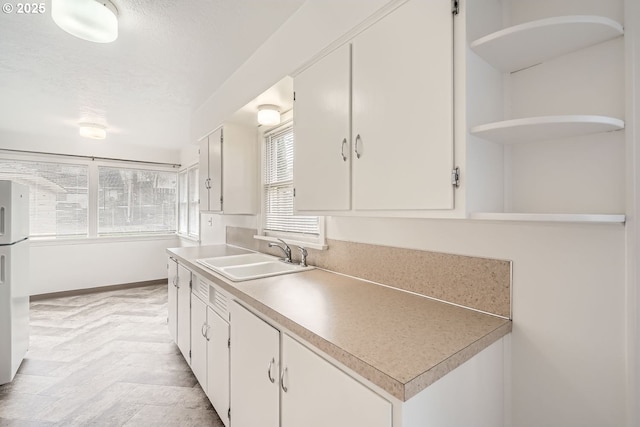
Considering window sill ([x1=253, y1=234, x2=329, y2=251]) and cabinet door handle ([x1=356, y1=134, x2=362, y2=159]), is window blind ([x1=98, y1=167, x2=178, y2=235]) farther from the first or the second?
cabinet door handle ([x1=356, y1=134, x2=362, y2=159])

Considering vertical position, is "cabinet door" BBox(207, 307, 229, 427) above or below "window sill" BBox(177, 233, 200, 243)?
below

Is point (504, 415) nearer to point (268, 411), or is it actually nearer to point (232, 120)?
point (268, 411)

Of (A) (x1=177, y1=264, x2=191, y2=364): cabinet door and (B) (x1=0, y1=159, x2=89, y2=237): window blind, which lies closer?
(A) (x1=177, y1=264, x2=191, y2=364): cabinet door

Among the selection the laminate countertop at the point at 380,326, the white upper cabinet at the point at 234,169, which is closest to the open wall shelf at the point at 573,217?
the laminate countertop at the point at 380,326

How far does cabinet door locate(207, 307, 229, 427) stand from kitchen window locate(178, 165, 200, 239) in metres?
2.92

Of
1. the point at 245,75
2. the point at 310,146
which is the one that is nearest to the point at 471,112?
the point at 310,146

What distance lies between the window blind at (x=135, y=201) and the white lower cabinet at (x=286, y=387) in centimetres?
442

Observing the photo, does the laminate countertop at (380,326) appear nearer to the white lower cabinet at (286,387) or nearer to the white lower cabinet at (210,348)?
the white lower cabinet at (286,387)

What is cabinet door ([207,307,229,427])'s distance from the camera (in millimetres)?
1689

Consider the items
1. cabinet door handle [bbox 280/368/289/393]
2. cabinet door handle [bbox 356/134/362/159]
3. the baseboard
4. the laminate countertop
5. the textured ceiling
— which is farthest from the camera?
the baseboard

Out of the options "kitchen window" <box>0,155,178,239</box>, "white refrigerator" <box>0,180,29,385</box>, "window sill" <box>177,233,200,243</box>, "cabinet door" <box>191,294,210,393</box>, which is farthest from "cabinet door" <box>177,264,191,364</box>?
"kitchen window" <box>0,155,178,239</box>

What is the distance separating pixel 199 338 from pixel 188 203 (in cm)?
339

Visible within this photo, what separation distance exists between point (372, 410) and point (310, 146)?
3.99ft

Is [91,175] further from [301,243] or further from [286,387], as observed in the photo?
[286,387]
